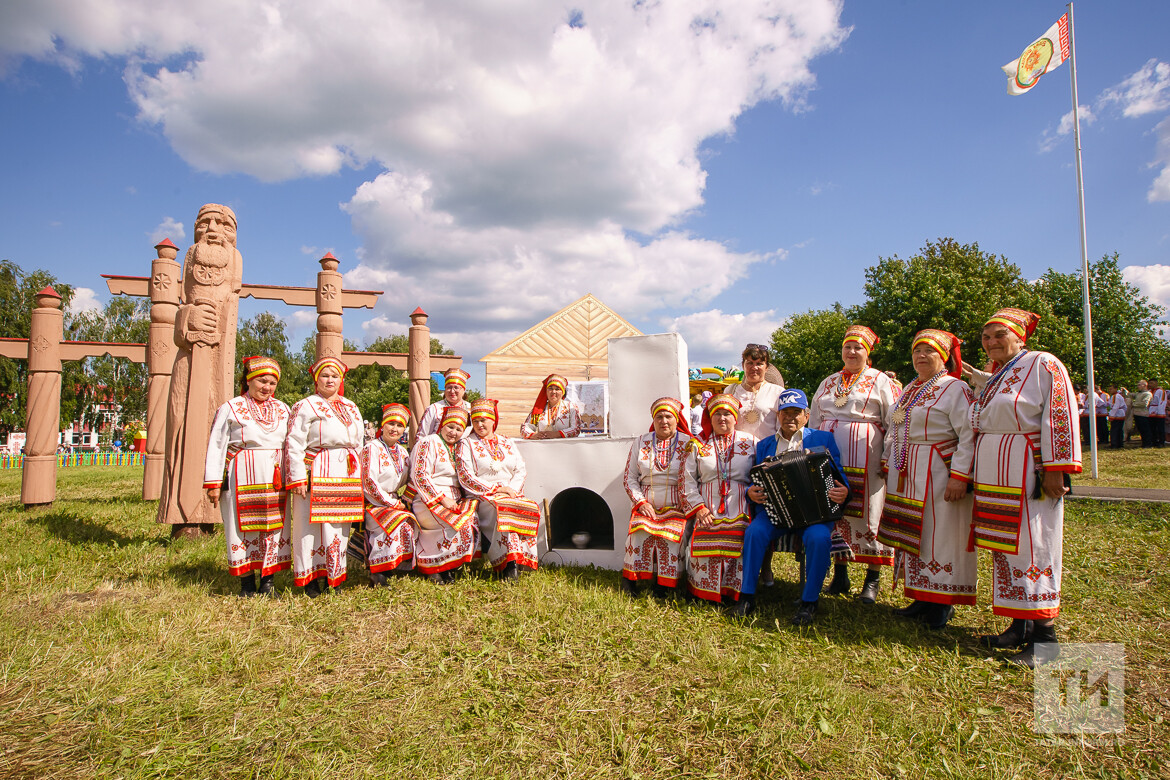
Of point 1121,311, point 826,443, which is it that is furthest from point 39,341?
point 1121,311

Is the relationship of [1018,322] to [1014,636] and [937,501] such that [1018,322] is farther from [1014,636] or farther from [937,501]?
[1014,636]

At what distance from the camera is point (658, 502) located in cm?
479

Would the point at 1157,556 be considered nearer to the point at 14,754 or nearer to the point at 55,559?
the point at 14,754

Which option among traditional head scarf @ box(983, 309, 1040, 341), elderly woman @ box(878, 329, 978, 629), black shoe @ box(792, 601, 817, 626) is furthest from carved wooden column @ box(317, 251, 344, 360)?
traditional head scarf @ box(983, 309, 1040, 341)

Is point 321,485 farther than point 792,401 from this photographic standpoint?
Yes

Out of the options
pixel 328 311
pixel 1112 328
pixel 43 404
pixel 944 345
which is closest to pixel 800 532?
pixel 944 345

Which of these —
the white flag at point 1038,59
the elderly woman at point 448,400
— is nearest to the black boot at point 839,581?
the elderly woman at point 448,400

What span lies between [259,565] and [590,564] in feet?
8.96

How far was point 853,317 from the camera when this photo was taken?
2317cm

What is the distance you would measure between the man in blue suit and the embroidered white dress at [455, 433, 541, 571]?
1800 mm

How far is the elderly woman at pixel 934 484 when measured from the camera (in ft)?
12.4

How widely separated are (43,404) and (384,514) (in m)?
7.52

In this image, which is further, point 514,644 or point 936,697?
point 514,644

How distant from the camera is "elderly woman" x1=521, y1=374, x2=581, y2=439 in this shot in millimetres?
6477
